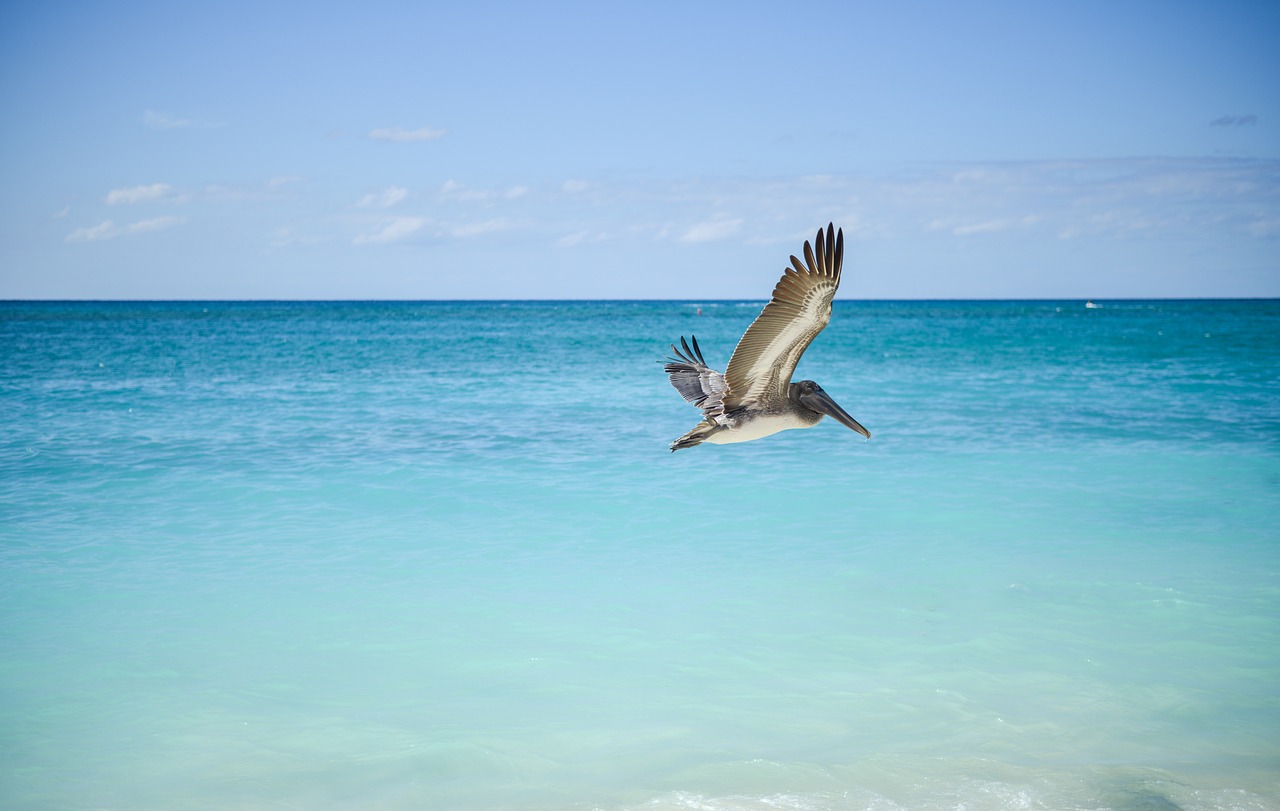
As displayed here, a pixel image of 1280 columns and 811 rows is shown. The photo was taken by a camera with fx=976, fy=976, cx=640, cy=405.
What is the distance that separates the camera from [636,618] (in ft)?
23.9

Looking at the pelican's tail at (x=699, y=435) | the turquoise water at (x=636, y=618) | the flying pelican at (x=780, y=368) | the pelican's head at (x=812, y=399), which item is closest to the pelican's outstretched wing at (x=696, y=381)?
the flying pelican at (x=780, y=368)

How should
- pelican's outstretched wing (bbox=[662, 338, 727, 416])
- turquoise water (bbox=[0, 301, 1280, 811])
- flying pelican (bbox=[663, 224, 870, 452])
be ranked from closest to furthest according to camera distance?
turquoise water (bbox=[0, 301, 1280, 811]) < flying pelican (bbox=[663, 224, 870, 452]) < pelican's outstretched wing (bbox=[662, 338, 727, 416])

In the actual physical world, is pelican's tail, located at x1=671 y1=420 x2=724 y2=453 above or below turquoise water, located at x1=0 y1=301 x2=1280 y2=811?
above

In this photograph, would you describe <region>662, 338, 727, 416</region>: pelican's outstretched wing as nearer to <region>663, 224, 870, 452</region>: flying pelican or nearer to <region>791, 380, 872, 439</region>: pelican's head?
<region>663, 224, 870, 452</region>: flying pelican

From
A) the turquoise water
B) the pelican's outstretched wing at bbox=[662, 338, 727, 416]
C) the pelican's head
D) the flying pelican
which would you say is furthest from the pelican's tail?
the turquoise water

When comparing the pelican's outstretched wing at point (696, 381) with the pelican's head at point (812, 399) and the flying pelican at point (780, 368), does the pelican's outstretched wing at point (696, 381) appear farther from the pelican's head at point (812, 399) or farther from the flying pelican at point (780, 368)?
the pelican's head at point (812, 399)

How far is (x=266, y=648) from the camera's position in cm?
664

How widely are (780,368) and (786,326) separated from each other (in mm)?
562

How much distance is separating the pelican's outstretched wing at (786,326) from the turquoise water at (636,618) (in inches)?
71.4

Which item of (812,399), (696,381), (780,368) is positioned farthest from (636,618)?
(780,368)

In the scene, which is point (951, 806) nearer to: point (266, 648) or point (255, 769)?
point (255, 769)

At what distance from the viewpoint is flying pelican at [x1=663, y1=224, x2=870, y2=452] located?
5.24 metres

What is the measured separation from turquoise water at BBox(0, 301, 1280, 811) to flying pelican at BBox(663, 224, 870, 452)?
1.54m

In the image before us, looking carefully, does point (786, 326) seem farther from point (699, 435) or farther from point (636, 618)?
point (636, 618)
